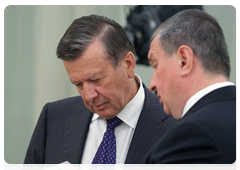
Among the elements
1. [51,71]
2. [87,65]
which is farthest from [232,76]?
[87,65]

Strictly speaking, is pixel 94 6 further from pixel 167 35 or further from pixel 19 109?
pixel 167 35

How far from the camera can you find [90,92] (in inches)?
51.6

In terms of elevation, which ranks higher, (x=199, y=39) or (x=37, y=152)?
(x=199, y=39)

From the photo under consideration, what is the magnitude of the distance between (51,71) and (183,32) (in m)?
2.28

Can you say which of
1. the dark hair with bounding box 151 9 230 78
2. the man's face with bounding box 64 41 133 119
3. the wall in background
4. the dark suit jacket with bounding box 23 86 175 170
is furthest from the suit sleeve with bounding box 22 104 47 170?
the wall in background

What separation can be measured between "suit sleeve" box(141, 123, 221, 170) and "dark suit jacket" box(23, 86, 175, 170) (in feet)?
1.72

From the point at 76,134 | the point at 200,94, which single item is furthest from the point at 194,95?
the point at 76,134

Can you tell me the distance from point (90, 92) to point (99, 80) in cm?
7

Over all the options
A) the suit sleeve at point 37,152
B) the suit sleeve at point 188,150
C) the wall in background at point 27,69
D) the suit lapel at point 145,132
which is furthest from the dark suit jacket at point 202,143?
the wall in background at point 27,69

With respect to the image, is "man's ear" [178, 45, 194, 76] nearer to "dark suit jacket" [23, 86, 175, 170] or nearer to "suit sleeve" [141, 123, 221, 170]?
"suit sleeve" [141, 123, 221, 170]

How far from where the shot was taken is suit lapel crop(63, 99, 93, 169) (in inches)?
55.6

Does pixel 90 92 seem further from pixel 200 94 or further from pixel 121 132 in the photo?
pixel 200 94

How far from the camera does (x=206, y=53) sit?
2.75 ft
